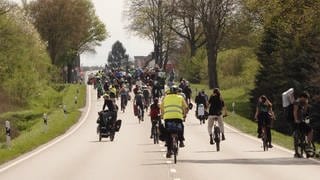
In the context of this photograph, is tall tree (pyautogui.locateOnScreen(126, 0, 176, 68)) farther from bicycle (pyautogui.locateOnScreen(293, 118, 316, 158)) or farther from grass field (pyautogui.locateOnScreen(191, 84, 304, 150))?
bicycle (pyautogui.locateOnScreen(293, 118, 316, 158))

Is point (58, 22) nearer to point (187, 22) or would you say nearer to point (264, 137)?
point (187, 22)

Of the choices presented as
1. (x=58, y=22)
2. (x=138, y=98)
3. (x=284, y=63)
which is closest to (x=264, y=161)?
(x=138, y=98)

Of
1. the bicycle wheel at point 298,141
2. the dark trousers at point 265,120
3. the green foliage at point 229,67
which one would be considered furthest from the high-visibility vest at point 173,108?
the green foliage at point 229,67

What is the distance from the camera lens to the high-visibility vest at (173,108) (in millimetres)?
19797

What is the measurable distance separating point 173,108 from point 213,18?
51063mm

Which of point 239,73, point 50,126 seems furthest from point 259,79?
point 239,73

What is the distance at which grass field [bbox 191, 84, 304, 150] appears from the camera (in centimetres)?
3081

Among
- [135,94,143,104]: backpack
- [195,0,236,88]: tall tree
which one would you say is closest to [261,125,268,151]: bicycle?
[135,94,143,104]: backpack

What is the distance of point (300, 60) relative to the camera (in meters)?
46.2

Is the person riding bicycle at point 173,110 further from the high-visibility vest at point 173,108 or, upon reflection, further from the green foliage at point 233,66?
the green foliage at point 233,66

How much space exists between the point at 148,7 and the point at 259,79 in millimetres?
42361

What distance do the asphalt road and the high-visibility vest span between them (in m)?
1.17

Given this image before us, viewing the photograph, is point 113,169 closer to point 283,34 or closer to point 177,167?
point 177,167

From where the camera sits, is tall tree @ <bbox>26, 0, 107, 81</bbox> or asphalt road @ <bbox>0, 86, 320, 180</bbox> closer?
asphalt road @ <bbox>0, 86, 320, 180</bbox>
